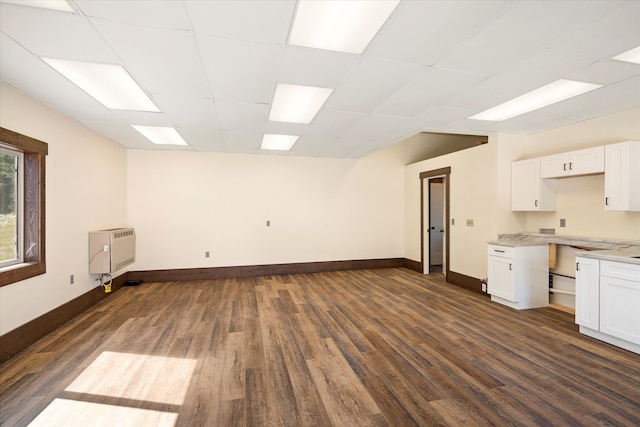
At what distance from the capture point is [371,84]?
268 centimetres

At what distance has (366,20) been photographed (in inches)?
71.2

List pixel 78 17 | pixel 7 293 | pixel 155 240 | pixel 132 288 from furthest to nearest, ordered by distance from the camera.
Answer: pixel 155 240 → pixel 132 288 → pixel 7 293 → pixel 78 17

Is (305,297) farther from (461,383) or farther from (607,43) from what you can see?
(607,43)

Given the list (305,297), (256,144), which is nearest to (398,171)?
(256,144)

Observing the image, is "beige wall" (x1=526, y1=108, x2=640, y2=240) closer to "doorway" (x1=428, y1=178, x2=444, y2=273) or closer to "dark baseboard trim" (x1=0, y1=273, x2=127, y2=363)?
"doorway" (x1=428, y1=178, x2=444, y2=273)

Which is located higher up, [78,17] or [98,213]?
[78,17]

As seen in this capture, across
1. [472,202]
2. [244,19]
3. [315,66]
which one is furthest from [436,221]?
[244,19]

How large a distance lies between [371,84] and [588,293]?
3121 mm

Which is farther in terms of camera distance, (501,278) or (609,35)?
(501,278)

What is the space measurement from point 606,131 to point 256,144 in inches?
191

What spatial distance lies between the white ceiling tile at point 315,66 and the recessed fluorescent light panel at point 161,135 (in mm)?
2524

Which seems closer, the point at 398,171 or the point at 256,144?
the point at 256,144

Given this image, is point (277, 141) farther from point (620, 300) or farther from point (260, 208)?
point (620, 300)

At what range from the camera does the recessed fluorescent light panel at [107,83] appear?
7.74 ft
